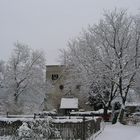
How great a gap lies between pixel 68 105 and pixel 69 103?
24.5 inches

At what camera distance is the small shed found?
6912 centimetres

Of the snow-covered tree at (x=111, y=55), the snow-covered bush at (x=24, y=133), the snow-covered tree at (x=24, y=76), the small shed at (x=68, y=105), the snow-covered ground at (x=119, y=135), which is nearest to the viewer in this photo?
the snow-covered bush at (x=24, y=133)

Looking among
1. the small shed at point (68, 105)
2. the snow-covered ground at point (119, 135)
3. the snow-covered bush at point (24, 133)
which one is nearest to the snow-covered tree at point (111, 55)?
the snow-covered ground at point (119, 135)

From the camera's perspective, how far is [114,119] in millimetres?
44719

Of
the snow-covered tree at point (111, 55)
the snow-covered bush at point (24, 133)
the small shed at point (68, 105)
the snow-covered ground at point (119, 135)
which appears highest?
the snow-covered tree at point (111, 55)

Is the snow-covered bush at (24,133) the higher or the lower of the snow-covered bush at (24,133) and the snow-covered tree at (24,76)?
the lower

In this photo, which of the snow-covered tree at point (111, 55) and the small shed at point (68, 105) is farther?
the small shed at point (68, 105)

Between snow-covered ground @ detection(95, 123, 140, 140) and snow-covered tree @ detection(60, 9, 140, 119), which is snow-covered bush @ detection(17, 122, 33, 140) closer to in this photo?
snow-covered ground @ detection(95, 123, 140, 140)

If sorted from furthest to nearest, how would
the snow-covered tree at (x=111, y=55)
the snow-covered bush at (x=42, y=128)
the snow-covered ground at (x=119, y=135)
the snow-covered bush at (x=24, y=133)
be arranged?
the snow-covered tree at (x=111, y=55)
the snow-covered ground at (x=119, y=135)
the snow-covered bush at (x=42, y=128)
the snow-covered bush at (x=24, y=133)

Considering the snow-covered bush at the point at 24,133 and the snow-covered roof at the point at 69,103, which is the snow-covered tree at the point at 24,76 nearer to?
the snow-covered roof at the point at 69,103

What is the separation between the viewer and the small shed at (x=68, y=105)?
6912 cm

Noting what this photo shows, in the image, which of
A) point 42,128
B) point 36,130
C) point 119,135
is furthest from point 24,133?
point 119,135

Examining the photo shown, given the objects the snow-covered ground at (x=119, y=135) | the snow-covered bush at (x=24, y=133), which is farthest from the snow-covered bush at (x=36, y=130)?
the snow-covered ground at (x=119, y=135)

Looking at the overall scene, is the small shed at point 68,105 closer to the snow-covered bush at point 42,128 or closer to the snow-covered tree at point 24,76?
the snow-covered tree at point 24,76
